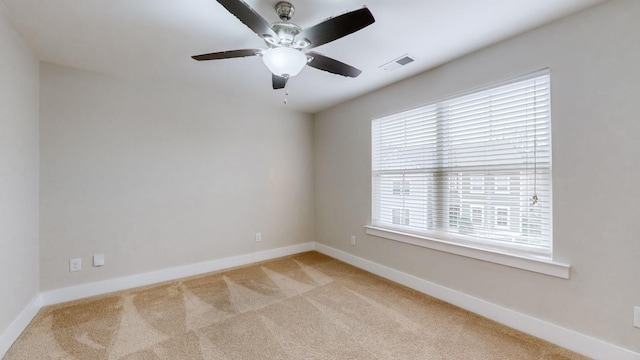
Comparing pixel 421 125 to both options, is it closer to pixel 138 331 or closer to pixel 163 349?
pixel 163 349


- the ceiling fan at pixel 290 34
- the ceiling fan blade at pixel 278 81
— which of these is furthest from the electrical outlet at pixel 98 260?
the ceiling fan blade at pixel 278 81

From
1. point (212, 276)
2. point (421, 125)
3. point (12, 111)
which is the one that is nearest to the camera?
point (12, 111)

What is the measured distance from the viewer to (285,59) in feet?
5.36

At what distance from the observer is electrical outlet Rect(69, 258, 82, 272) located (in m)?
2.63

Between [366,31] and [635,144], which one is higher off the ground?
[366,31]

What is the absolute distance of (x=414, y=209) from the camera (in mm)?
2975

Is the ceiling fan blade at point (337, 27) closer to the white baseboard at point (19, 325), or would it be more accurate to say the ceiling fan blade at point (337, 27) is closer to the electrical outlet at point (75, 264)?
the white baseboard at point (19, 325)

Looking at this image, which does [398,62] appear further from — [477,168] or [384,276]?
[384,276]

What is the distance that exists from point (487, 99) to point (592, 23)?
2.45 ft

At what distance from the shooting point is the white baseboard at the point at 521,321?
1713 millimetres

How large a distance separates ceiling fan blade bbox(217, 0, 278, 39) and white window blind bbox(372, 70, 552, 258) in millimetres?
1926

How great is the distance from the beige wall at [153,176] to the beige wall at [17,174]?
0.18 metres

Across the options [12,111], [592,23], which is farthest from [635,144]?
[12,111]

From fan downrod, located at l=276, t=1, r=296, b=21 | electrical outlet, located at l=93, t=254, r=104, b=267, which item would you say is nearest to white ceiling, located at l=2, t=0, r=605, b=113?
fan downrod, located at l=276, t=1, r=296, b=21
